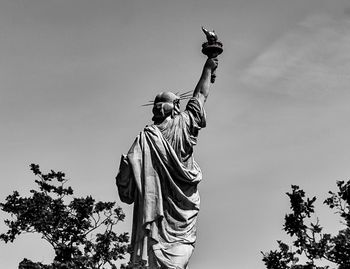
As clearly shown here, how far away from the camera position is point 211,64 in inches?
747

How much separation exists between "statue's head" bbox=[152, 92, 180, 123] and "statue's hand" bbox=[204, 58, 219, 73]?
89 centimetres

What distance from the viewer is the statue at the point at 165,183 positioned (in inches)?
687

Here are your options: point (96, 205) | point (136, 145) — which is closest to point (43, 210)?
point (96, 205)

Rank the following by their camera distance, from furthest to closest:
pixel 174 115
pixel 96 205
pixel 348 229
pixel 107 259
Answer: pixel 174 115 → pixel 348 229 → pixel 96 205 → pixel 107 259

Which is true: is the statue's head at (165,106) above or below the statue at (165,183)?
above

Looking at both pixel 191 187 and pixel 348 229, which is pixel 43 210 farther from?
pixel 348 229

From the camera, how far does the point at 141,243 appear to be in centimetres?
1750

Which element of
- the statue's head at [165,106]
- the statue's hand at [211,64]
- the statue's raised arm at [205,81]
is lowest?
the statue's head at [165,106]

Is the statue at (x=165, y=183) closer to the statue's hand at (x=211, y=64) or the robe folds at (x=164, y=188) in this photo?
the robe folds at (x=164, y=188)

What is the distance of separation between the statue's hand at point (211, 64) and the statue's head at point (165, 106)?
0.89 m

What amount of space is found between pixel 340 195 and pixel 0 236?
6548mm

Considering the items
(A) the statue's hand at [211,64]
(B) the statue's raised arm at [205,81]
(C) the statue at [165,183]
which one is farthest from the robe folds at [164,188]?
(A) the statue's hand at [211,64]

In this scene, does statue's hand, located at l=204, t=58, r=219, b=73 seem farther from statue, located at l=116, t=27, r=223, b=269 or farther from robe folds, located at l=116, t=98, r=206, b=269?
robe folds, located at l=116, t=98, r=206, b=269

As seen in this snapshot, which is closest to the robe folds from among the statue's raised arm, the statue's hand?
the statue's raised arm
